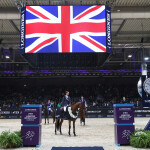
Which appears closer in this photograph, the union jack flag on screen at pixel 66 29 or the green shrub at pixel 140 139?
the green shrub at pixel 140 139

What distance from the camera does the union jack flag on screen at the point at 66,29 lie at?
10.3m

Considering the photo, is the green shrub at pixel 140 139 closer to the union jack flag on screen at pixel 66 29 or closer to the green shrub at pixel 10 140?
the union jack flag on screen at pixel 66 29

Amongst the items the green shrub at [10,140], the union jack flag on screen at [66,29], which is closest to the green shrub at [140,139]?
the union jack flag on screen at [66,29]

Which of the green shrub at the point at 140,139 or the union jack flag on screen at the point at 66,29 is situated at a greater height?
the union jack flag on screen at the point at 66,29

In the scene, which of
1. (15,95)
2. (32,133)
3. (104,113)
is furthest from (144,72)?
(15,95)

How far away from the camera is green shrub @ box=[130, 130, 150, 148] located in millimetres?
7945

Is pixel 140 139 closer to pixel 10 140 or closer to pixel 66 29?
pixel 10 140

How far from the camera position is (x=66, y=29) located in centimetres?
1059

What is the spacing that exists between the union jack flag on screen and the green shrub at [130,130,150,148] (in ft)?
12.3

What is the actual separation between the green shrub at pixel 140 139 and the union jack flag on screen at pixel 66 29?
3.74m

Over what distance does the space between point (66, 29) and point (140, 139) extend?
18.2 ft

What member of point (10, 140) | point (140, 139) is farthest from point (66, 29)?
point (140, 139)

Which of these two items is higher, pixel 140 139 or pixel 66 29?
pixel 66 29

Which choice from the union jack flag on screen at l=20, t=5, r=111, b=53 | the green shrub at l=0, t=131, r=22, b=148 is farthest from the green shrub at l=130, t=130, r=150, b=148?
the green shrub at l=0, t=131, r=22, b=148
